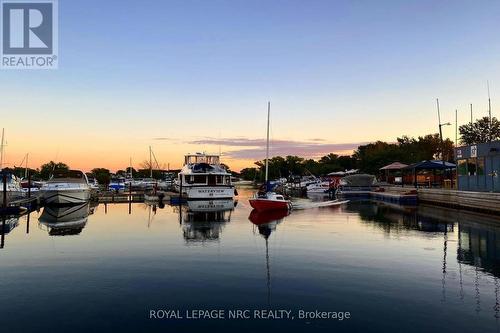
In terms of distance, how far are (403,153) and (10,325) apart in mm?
91093

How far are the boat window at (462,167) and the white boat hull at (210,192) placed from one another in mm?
25181

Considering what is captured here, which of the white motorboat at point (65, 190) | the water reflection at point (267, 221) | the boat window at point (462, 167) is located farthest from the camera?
the white motorboat at point (65, 190)

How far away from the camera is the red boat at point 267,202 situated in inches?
1540

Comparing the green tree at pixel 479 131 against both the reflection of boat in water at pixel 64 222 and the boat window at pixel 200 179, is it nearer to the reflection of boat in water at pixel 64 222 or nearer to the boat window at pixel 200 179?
Answer: the boat window at pixel 200 179

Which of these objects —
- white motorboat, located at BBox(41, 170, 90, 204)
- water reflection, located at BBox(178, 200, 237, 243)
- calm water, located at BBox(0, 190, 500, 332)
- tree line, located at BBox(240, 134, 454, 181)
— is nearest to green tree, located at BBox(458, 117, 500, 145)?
tree line, located at BBox(240, 134, 454, 181)

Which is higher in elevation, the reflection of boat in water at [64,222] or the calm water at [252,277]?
the reflection of boat in water at [64,222]

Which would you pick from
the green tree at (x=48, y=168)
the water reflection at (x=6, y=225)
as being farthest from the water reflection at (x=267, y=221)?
the green tree at (x=48, y=168)

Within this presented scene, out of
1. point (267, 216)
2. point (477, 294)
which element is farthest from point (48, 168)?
point (477, 294)

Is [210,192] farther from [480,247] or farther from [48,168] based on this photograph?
[48,168]

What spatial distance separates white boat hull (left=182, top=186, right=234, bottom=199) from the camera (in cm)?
4934

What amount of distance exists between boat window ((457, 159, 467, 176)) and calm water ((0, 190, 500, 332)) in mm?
11855

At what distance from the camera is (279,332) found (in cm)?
976

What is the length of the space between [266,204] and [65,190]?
22524 mm

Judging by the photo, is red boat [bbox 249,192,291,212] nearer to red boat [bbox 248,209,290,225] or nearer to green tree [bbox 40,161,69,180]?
red boat [bbox 248,209,290,225]
